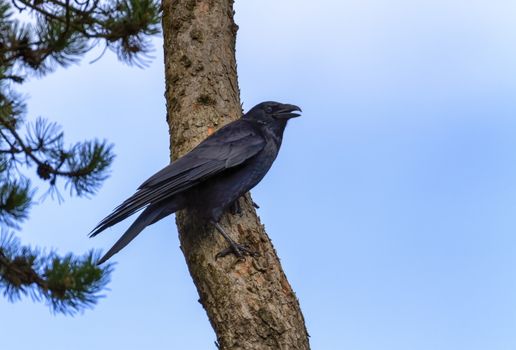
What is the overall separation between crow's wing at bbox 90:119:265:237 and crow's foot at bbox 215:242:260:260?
45cm

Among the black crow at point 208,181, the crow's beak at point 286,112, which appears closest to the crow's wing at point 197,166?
the black crow at point 208,181

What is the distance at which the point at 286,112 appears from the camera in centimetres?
509

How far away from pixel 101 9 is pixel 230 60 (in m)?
1.53

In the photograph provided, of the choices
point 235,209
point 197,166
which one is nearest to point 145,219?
point 197,166

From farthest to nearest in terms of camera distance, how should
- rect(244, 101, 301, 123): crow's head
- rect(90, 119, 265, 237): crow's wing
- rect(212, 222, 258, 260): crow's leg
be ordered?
1. rect(244, 101, 301, 123): crow's head
2. rect(90, 119, 265, 237): crow's wing
3. rect(212, 222, 258, 260): crow's leg

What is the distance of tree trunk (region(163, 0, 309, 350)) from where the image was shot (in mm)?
3916

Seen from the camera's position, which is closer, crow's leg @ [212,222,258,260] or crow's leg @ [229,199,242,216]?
crow's leg @ [212,222,258,260]

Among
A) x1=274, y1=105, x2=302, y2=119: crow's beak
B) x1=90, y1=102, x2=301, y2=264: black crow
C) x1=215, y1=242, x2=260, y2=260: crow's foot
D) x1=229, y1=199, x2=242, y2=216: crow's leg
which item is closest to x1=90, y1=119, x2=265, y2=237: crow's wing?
x1=90, y1=102, x2=301, y2=264: black crow

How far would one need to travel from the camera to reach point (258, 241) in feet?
14.2

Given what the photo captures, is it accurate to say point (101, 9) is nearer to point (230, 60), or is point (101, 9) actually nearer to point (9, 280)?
point (230, 60)

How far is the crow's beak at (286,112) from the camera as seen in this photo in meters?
5.07

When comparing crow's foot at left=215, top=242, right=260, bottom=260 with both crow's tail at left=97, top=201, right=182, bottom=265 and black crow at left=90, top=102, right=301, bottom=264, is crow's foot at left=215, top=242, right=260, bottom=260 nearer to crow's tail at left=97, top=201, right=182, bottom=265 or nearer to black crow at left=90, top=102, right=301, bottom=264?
black crow at left=90, top=102, right=301, bottom=264

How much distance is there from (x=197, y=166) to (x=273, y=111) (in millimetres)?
777

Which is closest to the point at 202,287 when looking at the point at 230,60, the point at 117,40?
the point at 230,60
